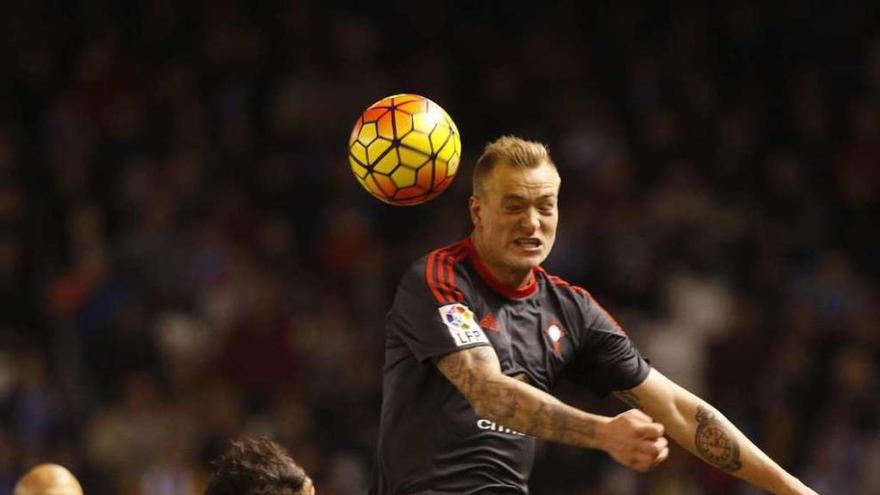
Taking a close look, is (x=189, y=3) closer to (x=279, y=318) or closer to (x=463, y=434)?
(x=279, y=318)

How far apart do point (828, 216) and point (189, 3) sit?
601 centimetres

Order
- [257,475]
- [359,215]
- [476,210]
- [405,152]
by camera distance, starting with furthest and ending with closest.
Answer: [359,215]
[405,152]
[476,210]
[257,475]

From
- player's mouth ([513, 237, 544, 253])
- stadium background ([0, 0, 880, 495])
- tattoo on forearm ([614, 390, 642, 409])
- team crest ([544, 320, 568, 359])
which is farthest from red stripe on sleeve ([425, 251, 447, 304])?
stadium background ([0, 0, 880, 495])

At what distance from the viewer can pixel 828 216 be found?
12.1 metres

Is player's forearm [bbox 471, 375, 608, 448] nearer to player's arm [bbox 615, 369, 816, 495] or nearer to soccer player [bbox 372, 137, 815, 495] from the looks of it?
soccer player [bbox 372, 137, 815, 495]

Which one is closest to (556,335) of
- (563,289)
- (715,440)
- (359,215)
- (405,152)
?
(563,289)

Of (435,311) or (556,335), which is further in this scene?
(556,335)

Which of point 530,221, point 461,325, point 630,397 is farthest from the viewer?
point 630,397

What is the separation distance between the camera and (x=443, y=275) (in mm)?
5324

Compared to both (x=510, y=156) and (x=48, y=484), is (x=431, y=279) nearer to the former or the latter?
(x=510, y=156)

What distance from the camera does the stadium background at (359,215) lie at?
10898 millimetres

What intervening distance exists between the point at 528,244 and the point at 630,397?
78 cm

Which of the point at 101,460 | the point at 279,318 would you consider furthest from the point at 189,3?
the point at 101,460

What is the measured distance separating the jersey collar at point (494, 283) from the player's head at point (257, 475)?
1.41m
